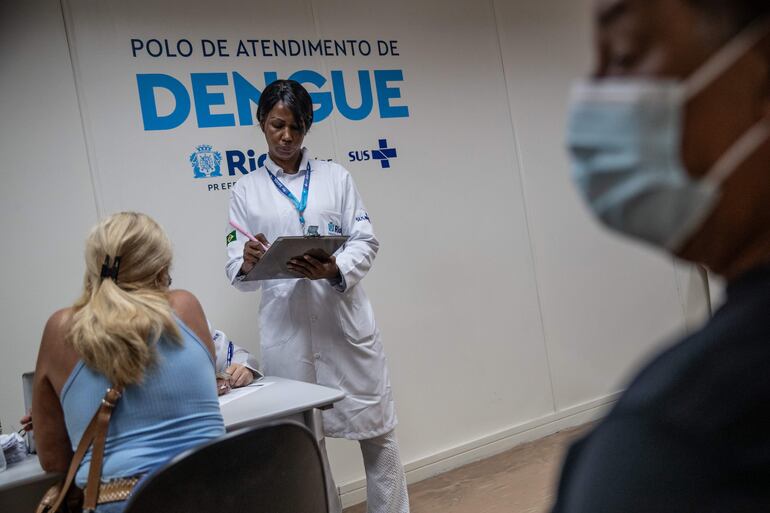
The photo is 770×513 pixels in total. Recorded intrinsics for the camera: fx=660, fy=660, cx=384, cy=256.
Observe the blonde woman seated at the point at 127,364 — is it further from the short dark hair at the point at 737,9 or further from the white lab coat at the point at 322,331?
the short dark hair at the point at 737,9

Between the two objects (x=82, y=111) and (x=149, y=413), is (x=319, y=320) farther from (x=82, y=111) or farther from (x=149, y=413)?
(x=82, y=111)

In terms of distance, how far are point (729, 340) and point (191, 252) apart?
2.69 meters

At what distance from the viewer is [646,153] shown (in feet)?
1.77

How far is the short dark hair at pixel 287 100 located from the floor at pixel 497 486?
1758 mm

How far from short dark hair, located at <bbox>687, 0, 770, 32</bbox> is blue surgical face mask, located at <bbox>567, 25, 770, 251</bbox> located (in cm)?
1

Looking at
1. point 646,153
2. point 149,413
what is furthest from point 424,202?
point 646,153

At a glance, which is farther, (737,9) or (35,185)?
(35,185)

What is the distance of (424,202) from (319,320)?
1.17 meters

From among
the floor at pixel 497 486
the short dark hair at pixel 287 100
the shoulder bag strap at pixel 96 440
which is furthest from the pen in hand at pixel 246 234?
the floor at pixel 497 486

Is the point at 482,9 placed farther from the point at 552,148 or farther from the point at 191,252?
the point at 191,252

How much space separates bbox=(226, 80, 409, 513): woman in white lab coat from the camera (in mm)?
2523

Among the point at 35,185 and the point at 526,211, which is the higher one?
the point at 35,185

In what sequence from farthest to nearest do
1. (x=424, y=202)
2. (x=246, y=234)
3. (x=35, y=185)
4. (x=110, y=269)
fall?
(x=424, y=202) → (x=35, y=185) → (x=246, y=234) → (x=110, y=269)

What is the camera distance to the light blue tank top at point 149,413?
1.44m
